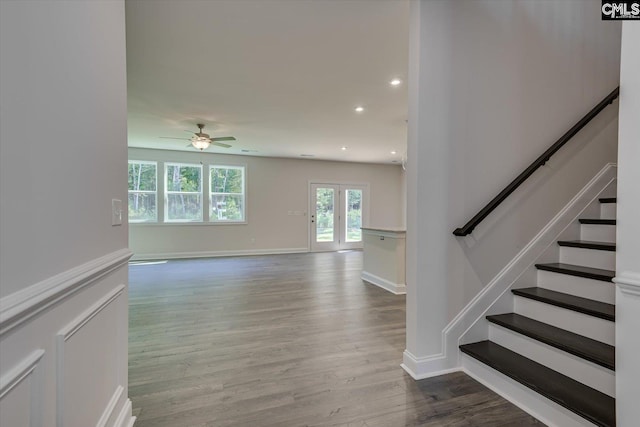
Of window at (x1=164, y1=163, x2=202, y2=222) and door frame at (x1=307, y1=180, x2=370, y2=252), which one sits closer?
window at (x1=164, y1=163, x2=202, y2=222)

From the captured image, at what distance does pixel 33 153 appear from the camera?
32.6 inches

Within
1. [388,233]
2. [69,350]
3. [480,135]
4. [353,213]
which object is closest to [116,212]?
[69,350]

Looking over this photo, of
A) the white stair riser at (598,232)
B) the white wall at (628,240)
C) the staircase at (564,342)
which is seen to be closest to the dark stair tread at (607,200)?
the staircase at (564,342)

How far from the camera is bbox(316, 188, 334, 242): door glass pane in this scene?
350 inches

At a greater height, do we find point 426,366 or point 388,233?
point 388,233

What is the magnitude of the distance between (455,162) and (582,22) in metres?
1.86

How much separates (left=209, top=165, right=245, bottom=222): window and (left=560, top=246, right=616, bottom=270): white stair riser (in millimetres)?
7039

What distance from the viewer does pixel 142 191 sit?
721 centimetres

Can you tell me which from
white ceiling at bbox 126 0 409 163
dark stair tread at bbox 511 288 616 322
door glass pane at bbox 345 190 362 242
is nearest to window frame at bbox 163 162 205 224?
white ceiling at bbox 126 0 409 163

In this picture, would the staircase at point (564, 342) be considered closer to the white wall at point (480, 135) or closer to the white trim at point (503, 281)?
the white trim at point (503, 281)

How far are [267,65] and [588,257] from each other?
3318mm

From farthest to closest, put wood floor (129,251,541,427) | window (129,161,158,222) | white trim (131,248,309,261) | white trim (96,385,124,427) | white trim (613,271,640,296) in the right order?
white trim (131,248,309,261) < window (129,161,158,222) < wood floor (129,251,541,427) < white trim (96,385,124,427) < white trim (613,271,640,296)

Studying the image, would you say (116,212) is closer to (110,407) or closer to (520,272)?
(110,407)

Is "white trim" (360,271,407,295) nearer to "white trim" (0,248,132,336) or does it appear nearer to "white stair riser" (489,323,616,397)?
"white stair riser" (489,323,616,397)
